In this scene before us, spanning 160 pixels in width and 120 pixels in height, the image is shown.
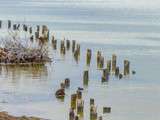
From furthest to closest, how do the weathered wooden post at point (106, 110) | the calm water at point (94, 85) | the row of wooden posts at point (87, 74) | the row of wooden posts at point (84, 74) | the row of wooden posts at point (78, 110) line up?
the calm water at point (94, 85) < the weathered wooden post at point (106, 110) < the row of wooden posts at point (84, 74) < the row of wooden posts at point (87, 74) < the row of wooden posts at point (78, 110)

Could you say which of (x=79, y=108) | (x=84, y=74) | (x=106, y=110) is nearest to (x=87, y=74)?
(x=84, y=74)

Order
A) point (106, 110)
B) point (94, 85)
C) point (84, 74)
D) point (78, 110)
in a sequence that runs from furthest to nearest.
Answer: point (84, 74) → point (94, 85) → point (106, 110) → point (78, 110)

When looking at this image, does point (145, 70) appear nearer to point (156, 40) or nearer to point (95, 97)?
point (95, 97)

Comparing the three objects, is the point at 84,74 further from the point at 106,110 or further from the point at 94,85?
the point at 106,110

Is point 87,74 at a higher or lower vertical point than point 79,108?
higher

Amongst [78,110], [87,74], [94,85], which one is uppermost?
[87,74]

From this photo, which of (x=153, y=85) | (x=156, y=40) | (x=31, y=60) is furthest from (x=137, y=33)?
(x=153, y=85)

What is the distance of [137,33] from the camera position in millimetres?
67312

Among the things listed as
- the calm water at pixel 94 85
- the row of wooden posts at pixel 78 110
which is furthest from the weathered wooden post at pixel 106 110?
the calm water at pixel 94 85

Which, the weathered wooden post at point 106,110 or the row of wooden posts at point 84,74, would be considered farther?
the weathered wooden post at point 106,110

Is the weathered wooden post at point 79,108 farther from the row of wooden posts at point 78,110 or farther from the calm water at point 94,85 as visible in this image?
the calm water at point 94,85

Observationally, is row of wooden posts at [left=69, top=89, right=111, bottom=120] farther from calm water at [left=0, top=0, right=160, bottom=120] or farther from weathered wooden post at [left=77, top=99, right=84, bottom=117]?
calm water at [left=0, top=0, right=160, bottom=120]

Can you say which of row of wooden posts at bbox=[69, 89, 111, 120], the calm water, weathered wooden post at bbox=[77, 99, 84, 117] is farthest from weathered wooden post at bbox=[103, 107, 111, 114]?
weathered wooden post at bbox=[77, 99, 84, 117]

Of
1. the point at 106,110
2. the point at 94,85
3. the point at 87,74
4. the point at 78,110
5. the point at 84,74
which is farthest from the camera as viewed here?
the point at 87,74
